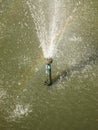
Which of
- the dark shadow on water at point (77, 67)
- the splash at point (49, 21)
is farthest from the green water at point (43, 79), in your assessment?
the splash at point (49, 21)

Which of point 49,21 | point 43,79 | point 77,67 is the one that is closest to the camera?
point 43,79

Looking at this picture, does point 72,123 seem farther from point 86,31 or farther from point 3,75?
point 86,31

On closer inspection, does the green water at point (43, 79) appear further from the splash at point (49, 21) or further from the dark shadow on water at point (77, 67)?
the splash at point (49, 21)

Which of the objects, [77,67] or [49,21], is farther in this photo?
[49,21]

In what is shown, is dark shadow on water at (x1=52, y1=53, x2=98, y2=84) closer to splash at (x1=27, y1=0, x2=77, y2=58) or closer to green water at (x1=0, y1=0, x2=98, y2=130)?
green water at (x1=0, y1=0, x2=98, y2=130)

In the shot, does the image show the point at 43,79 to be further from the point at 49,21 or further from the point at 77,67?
the point at 49,21

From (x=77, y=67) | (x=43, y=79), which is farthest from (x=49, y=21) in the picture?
(x=43, y=79)

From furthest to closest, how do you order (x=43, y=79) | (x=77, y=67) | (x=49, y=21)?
1. (x=49, y=21)
2. (x=77, y=67)
3. (x=43, y=79)
